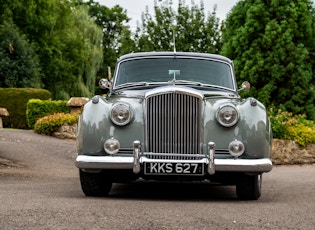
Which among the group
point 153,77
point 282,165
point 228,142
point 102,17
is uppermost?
point 102,17

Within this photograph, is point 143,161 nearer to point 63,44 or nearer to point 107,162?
point 107,162

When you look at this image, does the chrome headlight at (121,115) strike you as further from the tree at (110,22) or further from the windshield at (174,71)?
the tree at (110,22)

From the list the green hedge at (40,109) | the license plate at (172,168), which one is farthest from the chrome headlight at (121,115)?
the green hedge at (40,109)

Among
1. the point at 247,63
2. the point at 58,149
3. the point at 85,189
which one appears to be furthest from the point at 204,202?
the point at 247,63

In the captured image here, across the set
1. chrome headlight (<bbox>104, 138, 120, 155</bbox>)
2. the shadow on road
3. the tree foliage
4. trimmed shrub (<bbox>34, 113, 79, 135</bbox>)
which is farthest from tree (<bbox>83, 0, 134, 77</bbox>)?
chrome headlight (<bbox>104, 138, 120, 155</bbox>)

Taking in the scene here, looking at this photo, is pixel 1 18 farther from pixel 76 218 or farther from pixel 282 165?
pixel 76 218

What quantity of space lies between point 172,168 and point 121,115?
33.7 inches

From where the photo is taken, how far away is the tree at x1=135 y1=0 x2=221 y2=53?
122ft

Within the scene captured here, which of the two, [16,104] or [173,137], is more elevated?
[173,137]

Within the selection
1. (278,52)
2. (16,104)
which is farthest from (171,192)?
(16,104)

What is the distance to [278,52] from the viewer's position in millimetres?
30672

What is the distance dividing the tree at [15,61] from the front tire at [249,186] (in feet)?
112

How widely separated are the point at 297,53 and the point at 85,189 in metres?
23.1

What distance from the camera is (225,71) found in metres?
10.1
